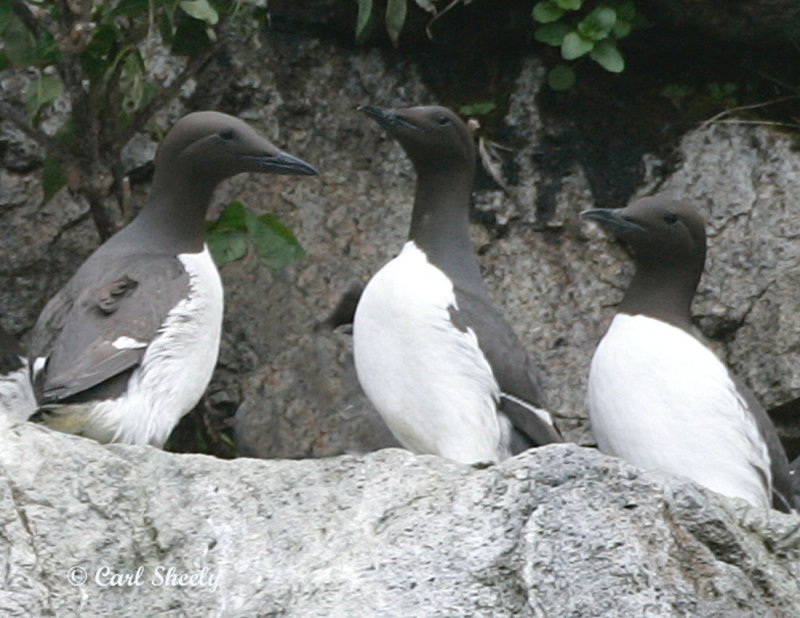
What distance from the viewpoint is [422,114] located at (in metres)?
5.63

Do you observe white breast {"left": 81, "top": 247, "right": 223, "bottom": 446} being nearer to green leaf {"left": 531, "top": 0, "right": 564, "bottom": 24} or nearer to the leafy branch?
the leafy branch

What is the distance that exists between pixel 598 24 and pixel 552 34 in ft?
0.56

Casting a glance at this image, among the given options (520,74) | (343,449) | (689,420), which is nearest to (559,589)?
(689,420)

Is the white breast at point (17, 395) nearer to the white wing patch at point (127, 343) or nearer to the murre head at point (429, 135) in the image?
the white wing patch at point (127, 343)

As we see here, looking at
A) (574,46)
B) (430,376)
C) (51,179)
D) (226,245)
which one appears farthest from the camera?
(574,46)

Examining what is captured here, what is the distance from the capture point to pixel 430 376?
5.22m

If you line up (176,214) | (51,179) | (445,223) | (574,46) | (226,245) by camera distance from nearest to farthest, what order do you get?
(176,214) < (445,223) < (226,245) < (51,179) < (574,46)

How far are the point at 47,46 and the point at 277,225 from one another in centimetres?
93

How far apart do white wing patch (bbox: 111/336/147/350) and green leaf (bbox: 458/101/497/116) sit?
7.23 feet

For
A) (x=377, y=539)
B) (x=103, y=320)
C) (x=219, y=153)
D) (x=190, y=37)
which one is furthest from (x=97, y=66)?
(x=377, y=539)

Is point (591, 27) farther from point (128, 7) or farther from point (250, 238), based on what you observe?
point (128, 7)

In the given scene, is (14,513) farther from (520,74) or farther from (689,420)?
(520,74)

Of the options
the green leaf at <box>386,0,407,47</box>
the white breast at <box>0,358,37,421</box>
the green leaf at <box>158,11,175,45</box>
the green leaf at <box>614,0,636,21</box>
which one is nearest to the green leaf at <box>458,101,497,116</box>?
the green leaf at <box>614,0,636,21</box>

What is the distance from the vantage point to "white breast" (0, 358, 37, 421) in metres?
5.49
